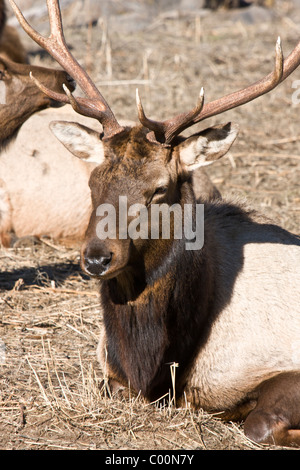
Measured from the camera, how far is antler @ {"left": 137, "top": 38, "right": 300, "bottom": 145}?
4.25m

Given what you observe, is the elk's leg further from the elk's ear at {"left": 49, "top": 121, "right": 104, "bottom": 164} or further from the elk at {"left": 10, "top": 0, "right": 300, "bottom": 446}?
the elk's ear at {"left": 49, "top": 121, "right": 104, "bottom": 164}

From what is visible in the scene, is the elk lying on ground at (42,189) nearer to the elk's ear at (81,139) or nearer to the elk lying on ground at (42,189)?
the elk lying on ground at (42,189)

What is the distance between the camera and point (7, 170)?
7.45 m

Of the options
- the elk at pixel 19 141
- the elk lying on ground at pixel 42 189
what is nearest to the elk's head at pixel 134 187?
the elk at pixel 19 141

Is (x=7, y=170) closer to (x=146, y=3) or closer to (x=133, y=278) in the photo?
(x=133, y=278)

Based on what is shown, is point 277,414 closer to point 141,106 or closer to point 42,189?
point 141,106

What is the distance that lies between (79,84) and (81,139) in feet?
1.47

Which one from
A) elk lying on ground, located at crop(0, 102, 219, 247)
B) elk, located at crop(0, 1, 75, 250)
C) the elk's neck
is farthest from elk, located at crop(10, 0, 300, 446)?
elk lying on ground, located at crop(0, 102, 219, 247)

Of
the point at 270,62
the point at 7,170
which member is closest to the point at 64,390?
the point at 7,170

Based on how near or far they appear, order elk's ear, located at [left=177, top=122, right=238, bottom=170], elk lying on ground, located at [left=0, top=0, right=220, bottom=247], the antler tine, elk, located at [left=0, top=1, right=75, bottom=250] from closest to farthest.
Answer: the antler tine, elk's ear, located at [left=177, top=122, right=238, bottom=170], elk, located at [left=0, top=1, right=75, bottom=250], elk lying on ground, located at [left=0, top=0, right=220, bottom=247]

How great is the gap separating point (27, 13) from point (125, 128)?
1175cm

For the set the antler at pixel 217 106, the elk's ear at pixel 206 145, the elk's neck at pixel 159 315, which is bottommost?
the elk's neck at pixel 159 315

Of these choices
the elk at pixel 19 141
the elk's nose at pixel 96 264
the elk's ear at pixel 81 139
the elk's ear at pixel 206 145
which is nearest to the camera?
the elk's nose at pixel 96 264

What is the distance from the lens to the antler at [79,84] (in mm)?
4348
